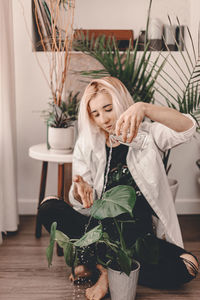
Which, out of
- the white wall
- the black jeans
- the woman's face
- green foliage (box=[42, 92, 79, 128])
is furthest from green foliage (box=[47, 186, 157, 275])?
the white wall

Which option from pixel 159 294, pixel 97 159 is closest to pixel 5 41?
pixel 97 159

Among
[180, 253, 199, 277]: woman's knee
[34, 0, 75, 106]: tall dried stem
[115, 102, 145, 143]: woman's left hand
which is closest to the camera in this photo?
[115, 102, 145, 143]: woman's left hand

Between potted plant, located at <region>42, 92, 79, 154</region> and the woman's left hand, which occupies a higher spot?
the woman's left hand

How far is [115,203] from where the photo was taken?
1360mm

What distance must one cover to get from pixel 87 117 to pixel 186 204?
1.31 metres

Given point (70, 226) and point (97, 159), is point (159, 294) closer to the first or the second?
point (70, 226)

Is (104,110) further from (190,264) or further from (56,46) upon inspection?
(190,264)

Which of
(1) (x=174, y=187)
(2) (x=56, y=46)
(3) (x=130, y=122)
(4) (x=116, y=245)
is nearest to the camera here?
(3) (x=130, y=122)

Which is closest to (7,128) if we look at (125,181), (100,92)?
(100,92)

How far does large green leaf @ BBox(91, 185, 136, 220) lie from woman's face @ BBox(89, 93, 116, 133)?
0.41 meters

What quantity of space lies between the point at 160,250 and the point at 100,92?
80cm

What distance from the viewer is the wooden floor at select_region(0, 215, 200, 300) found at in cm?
163

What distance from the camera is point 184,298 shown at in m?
1.61

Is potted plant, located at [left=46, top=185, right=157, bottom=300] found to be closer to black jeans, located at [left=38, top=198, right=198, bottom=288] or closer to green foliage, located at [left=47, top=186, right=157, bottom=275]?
green foliage, located at [left=47, top=186, right=157, bottom=275]
